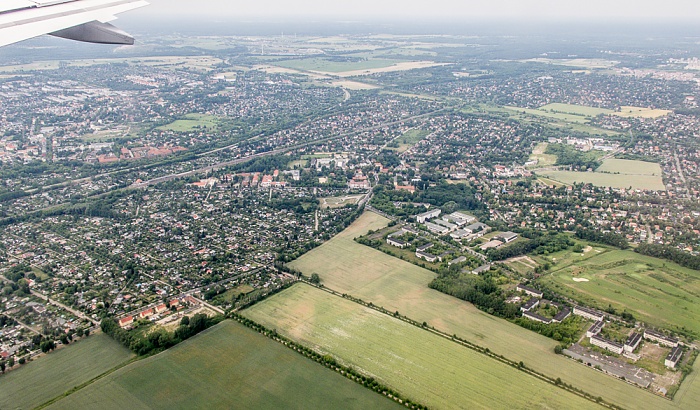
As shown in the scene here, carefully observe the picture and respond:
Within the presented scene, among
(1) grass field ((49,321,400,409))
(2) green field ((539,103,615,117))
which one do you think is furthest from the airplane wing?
(2) green field ((539,103,615,117))

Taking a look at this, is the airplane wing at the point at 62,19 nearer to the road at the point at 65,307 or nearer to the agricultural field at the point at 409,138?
the road at the point at 65,307

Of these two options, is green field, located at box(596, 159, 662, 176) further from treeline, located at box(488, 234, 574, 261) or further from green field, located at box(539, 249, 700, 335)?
green field, located at box(539, 249, 700, 335)

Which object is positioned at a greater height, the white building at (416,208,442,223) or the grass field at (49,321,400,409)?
the white building at (416,208,442,223)

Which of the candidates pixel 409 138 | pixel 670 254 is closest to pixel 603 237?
pixel 670 254

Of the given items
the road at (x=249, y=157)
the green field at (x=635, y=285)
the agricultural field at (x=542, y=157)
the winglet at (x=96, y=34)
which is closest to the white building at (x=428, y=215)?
the green field at (x=635, y=285)

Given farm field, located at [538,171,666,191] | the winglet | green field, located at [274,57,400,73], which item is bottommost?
farm field, located at [538,171,666,191]

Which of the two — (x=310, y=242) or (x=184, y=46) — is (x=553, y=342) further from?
(x=184, y=46)
